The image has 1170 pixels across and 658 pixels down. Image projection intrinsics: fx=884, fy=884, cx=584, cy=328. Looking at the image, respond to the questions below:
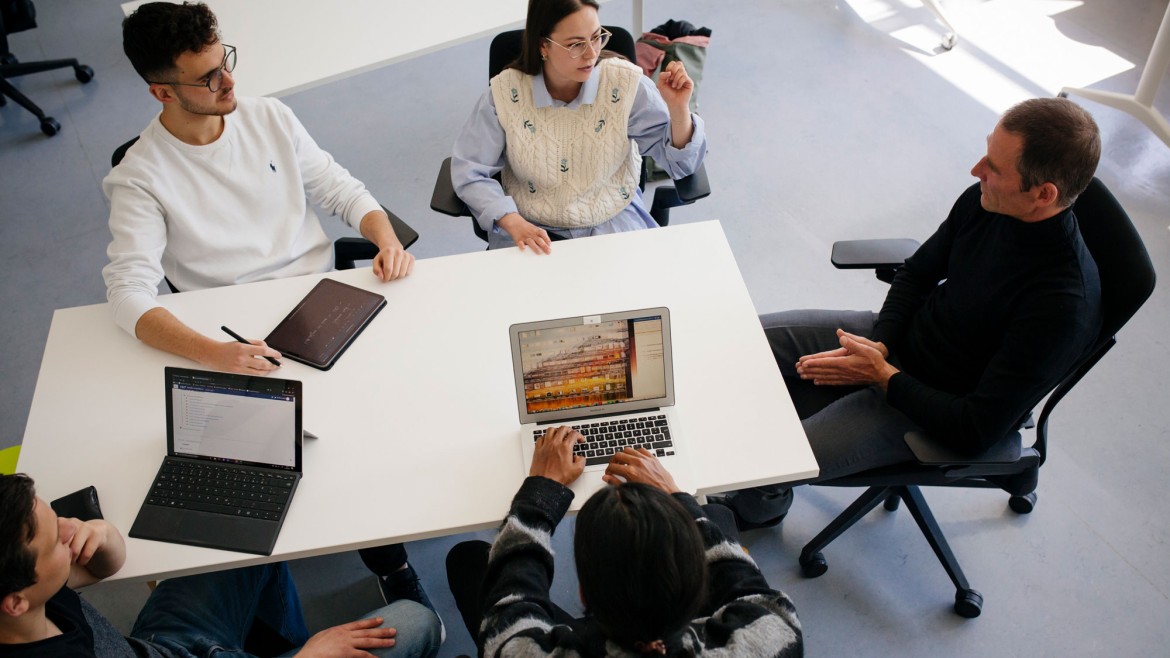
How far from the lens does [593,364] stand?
1.74 metres

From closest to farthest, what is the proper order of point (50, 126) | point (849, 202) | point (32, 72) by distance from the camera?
1. point (849, 202)
2. point (50, 126)
3. point (32, 72)

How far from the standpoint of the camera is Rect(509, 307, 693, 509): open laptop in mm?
1695

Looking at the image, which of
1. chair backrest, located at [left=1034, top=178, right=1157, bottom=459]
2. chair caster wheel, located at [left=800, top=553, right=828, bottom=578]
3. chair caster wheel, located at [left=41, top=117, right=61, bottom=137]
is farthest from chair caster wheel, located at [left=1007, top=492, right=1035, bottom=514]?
chair caster wheel, located at [left=41, top=117, right=61, bottom=137]

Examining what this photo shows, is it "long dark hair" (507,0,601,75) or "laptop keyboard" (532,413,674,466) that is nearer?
"laptop keyboard" (532,413,674,466)

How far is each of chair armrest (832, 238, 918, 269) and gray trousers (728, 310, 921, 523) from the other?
150 mm

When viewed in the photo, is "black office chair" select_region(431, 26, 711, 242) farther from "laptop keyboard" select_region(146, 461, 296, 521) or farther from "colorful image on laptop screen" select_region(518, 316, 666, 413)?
"laptop keyboard" select_region(146, 461, 296, 521)

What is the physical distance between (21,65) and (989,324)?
4.19 metres

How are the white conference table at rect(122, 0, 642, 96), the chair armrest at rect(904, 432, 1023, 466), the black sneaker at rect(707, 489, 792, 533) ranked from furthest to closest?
1. the white conference table at rect(122, 0, 642, 96)
2. the black sneaker at rect(707, 489, 792, 533)
3. the chair armrest at rect(904, 432, 1023, 466)

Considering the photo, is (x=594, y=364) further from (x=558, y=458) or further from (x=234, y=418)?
(x=234, y=418)

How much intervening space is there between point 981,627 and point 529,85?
5.89 ft

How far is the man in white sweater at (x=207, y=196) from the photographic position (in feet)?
6.44

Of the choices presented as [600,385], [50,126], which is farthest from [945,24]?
[50,126]

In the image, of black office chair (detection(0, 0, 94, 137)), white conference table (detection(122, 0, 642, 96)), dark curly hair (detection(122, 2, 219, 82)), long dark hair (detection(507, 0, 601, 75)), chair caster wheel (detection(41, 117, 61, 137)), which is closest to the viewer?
dark curly hair (detection(122, 2, 219, 82))

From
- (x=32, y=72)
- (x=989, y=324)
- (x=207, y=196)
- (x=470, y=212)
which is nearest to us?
(x=989, y=324)
